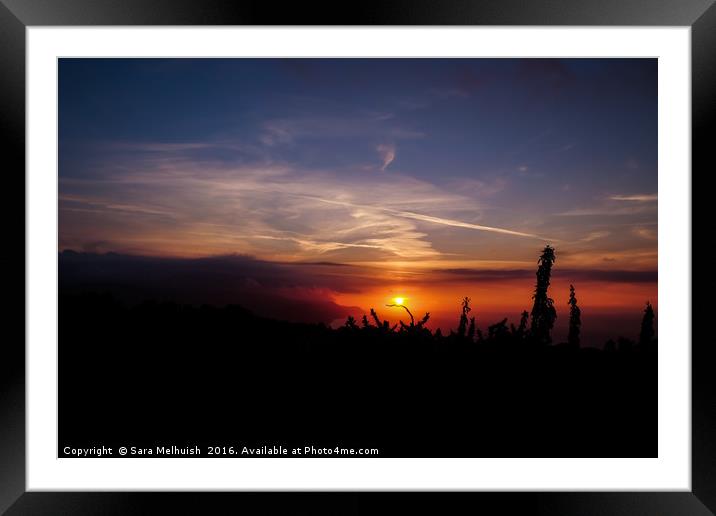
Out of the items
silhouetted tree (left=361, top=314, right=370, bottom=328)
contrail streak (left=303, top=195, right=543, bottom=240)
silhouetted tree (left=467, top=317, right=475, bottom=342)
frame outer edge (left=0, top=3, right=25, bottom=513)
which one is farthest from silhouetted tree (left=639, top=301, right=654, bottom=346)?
frame outer edge (left=0, top=3, right=25, bottom=513)

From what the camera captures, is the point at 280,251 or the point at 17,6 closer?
the point at 17,6

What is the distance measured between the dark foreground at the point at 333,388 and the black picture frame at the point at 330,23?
0.29 m

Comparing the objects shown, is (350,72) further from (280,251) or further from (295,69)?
(280,251)

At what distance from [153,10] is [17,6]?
0.47m

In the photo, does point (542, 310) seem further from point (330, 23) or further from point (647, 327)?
point (330, 23)

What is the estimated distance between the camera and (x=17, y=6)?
1836 mm

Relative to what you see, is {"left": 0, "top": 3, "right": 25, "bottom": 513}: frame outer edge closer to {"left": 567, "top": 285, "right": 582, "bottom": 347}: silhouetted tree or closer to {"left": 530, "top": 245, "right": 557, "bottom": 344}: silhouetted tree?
{"left": 530, "top": 245, "right": 557, "bottom": 344}: silhouetted tree

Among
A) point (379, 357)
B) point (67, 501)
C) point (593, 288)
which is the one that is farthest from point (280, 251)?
point (593, 288)

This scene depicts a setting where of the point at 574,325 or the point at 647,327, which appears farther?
the point at 574,325

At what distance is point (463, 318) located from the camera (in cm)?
235

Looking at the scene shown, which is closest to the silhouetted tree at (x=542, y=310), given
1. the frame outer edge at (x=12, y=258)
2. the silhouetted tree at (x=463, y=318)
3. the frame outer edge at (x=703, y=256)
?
the silhouetted tree at (x=463, y=318)

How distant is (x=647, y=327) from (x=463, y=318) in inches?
29.3

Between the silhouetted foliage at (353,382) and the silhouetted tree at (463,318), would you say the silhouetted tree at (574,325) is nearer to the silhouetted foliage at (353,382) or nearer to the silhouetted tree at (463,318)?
the silhouetted foliage at (353,382)

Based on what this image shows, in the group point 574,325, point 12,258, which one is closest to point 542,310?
point 574,325
